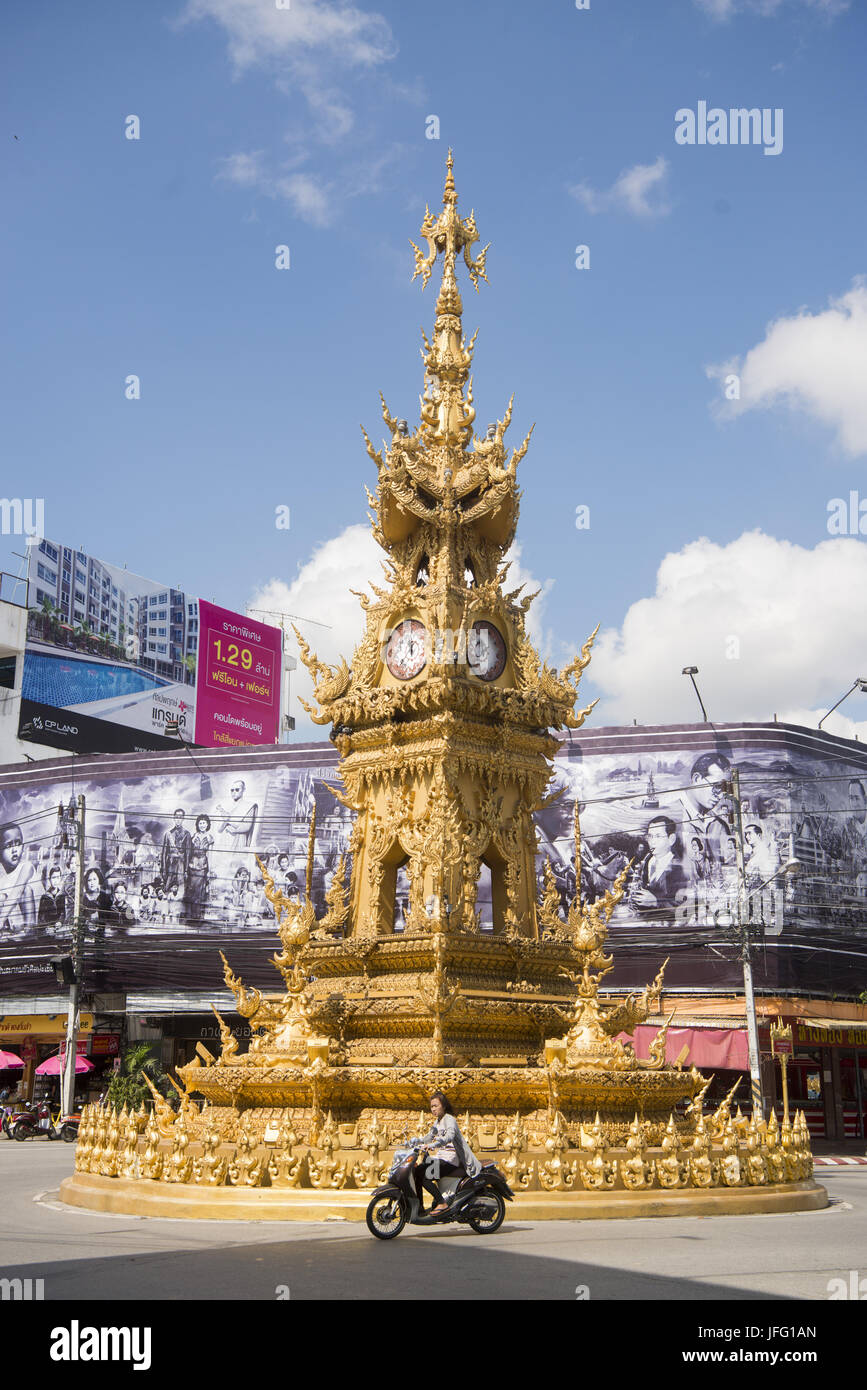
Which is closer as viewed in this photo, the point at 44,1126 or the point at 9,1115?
the point at 44,1126

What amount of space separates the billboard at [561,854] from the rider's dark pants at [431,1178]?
2637 centimetres

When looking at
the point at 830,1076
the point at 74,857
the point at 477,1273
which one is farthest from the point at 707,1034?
the point at 477,1273

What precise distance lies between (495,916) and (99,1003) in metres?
34.0

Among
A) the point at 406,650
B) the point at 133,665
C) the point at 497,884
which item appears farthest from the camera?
the point at 133,665

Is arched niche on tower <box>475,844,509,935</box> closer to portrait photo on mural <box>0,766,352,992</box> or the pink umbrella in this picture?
portrait photo on mural <box>0,766,352,992</box>

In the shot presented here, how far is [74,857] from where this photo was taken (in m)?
48.8

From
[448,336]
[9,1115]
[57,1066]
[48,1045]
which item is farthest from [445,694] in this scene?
[48,1045]

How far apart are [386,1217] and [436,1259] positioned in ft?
3.86

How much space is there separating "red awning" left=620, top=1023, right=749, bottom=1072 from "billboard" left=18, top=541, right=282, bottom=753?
2714 cm

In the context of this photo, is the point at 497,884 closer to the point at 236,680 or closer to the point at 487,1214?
the point at 487,1214

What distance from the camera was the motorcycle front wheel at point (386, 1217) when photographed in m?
10.6

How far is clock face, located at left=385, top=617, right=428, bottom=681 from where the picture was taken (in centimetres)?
1734

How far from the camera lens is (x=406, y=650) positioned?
1761 centimetres
